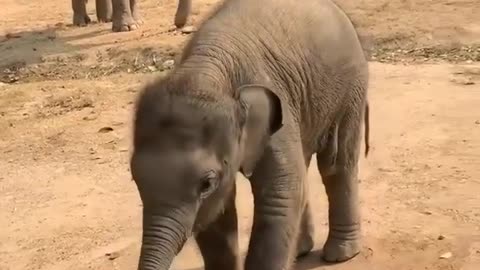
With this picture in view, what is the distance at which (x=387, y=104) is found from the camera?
22.4 feet

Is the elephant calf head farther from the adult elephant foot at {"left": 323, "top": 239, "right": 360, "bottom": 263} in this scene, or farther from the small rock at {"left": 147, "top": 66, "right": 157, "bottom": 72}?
the small rock at {"left": 147, "top": 66, "right": 157, "bottom": 72}

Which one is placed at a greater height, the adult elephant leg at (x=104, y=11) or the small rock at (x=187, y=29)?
the small rock at (x=187, y=29)

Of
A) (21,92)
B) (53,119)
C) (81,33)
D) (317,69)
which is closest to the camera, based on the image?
(317,69)

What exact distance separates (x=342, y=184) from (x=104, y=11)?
23.3 feet

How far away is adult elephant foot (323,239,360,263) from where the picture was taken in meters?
4.56

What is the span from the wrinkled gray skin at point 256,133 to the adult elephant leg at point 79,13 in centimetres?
673

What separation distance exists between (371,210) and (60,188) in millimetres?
1762

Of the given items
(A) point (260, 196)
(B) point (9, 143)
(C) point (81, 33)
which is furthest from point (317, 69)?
(C) point (81, 33)

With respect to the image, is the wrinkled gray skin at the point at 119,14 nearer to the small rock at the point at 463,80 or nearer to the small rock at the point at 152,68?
the small rock at the point at 152,68

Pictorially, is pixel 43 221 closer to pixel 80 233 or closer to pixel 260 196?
pixel 80 233

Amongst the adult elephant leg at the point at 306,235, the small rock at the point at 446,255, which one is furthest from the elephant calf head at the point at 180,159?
Answer: the small rock at the point at 446,255

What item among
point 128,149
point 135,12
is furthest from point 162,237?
point 135,12

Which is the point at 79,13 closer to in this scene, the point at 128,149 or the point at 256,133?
the point at 128,149

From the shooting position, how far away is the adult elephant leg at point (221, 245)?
3.93 m
